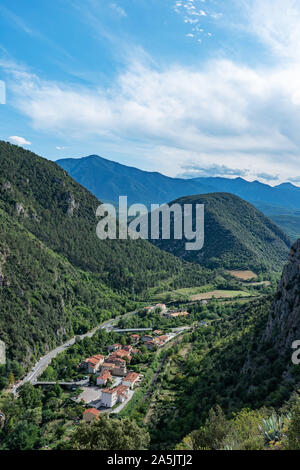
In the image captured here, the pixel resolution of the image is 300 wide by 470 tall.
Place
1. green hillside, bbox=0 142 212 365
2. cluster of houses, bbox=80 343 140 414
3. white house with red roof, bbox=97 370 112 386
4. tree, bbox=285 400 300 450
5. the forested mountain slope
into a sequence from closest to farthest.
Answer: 1. tree, bbox=285 400 300 450
2. the forested mountain slope
3. cluster of houses, bbox=80 343 140 414
4. white house with red roof, bbox=97 370 112 386
5. green hillside, bbox=0 142 212 365

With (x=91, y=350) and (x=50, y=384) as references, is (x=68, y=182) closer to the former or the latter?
(x=91, y=350)

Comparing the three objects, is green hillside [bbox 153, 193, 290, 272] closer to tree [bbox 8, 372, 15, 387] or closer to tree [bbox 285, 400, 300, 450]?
tree [bbox 8, 372, 15, 387]

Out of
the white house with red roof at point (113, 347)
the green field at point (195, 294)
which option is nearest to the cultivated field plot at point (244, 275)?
the green field at point (195, 294)

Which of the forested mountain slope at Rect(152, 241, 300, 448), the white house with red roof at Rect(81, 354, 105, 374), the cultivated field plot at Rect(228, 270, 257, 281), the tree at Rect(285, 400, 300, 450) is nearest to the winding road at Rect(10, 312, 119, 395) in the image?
the white house with red roof at Rect(81, 354, 105, 374)

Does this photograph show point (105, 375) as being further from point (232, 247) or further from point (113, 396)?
point (232, 247)

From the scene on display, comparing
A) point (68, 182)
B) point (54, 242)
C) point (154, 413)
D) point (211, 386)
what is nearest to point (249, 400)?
point (211, 386)

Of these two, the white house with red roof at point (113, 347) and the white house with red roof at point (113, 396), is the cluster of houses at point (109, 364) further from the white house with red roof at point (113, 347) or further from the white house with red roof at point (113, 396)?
the white house with red roof at point (113, 396)
